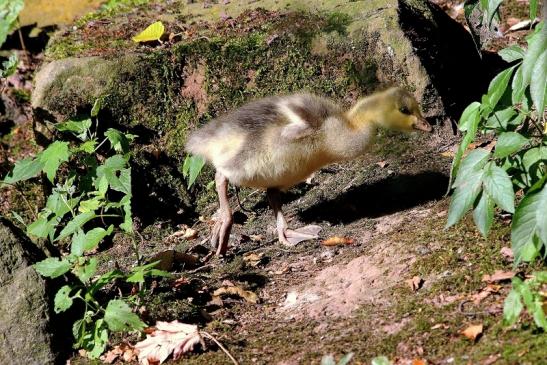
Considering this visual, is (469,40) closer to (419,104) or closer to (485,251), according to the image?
(419,104)

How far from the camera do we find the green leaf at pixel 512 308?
2994 mm

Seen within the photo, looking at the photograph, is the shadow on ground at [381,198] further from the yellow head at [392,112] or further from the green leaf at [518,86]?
the green leaf at [518,86]

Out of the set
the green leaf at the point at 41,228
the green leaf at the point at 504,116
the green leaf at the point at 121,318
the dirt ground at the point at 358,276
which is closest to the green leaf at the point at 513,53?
the green leaf at the point at 504,116

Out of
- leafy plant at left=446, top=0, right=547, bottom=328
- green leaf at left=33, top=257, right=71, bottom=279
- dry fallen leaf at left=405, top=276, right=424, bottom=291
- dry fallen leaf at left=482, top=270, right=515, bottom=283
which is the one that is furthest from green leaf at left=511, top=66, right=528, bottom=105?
green leaf at left=33, top=257, right=71, bottom=279

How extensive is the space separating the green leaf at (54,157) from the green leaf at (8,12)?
117cm

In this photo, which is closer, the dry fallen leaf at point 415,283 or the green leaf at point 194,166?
the dry fallen leaf at point 415,283

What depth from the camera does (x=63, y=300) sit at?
3.96m

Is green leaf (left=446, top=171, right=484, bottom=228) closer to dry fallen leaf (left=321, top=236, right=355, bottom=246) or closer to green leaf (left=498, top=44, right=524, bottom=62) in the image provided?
green leaf (left=498, top=44, right=524, bottom=62)

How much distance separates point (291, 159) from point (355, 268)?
3.52 feet

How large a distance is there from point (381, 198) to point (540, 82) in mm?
2669

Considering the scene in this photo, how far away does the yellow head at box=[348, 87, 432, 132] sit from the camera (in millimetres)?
5484

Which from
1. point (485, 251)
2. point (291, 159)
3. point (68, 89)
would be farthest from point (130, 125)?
point (485, 251)

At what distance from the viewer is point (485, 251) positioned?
4.00 metres

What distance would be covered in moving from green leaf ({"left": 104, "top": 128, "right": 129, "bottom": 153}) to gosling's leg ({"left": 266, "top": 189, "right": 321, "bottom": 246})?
1242mm
